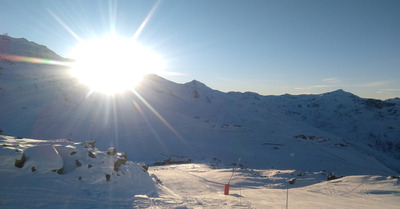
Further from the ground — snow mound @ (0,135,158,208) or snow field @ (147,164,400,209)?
snow mound @ (0,135,158,208)

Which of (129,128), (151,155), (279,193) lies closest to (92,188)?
(279,193)

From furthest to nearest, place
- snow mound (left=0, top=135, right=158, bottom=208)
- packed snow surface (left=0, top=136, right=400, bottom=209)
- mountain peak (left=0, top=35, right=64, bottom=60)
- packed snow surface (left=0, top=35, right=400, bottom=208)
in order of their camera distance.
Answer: mountain peak (left=0, top=35, right=64, bottom=60)
packed snow surface (left=0, top=35, right=400, bottom=208)
packed snow surface (left=0, top=136, right=400, bottom=209)
snow mound (left=0, top=135, right=158, bottom=208)

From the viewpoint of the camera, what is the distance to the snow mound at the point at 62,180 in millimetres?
5480

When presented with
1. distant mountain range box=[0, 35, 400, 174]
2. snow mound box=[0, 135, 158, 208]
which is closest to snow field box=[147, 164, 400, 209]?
snow mound box=[0, 135, 158, 208]

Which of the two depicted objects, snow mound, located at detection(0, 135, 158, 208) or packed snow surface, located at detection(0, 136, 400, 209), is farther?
packed snow surface, located at detection(0, 136, 400, 209)

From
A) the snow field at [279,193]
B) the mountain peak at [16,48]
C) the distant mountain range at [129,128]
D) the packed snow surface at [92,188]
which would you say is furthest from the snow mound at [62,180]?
the mountain peak at [16,48]

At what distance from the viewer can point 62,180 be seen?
659cm

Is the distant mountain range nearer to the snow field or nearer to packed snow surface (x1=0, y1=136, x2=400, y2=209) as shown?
the snow field

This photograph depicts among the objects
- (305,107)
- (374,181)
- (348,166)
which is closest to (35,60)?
(374,181)

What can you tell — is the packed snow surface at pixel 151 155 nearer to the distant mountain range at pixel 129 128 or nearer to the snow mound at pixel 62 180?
the snow mound at pixel 62 180

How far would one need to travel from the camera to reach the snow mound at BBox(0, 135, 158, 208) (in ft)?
18.0

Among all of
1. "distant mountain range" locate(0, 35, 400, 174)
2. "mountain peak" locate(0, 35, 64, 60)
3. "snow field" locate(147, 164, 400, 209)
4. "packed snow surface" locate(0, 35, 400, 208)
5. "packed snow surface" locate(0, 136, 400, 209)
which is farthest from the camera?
"mountain peak" locate(0, 35, 64, 60)

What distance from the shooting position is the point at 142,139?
91.6ft

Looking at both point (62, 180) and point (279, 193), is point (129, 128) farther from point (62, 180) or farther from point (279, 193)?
point (62, 180)
